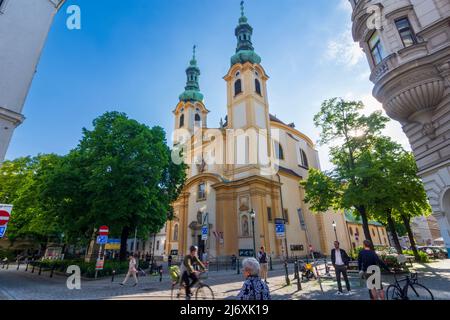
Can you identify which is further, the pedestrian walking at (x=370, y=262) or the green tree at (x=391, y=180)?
the green tree at (x=391, y=180)

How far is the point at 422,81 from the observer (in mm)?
9914

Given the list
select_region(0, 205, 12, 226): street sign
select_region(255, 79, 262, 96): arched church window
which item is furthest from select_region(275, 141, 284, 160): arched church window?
select_region(0, 205, 12, 226): street sign

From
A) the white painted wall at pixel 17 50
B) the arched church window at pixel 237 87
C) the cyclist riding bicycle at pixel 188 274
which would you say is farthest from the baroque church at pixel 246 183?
the cyclist riding bicycle at pixel 188 274

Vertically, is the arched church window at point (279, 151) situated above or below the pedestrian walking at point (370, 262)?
above

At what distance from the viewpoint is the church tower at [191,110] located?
43.8 m

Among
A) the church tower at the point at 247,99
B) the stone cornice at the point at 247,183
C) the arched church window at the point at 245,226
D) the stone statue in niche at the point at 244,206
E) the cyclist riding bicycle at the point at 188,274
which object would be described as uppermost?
the church tower at the point at 247,99

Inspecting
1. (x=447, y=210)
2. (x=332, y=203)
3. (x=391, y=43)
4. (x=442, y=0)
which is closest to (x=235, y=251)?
(x=332, y=203)

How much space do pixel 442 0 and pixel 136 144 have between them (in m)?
18.4

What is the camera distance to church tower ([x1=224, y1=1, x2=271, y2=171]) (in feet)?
102

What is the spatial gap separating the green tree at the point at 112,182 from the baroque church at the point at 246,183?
7.54 m

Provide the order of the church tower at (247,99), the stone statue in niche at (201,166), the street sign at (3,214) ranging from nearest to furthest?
1. the street sign at (3,214)
2. the church tower at (247,99)
3. the stone statue in niche at (201,166)

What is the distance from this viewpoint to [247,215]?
92.4 feet

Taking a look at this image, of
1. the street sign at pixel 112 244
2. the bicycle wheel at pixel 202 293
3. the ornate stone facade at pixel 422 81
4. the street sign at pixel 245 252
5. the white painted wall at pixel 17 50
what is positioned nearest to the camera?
the bicycle wheel at pixel 202 293

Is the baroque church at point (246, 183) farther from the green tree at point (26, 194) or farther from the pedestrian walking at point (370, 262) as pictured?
the pedestrian walking at point (370, 262)
